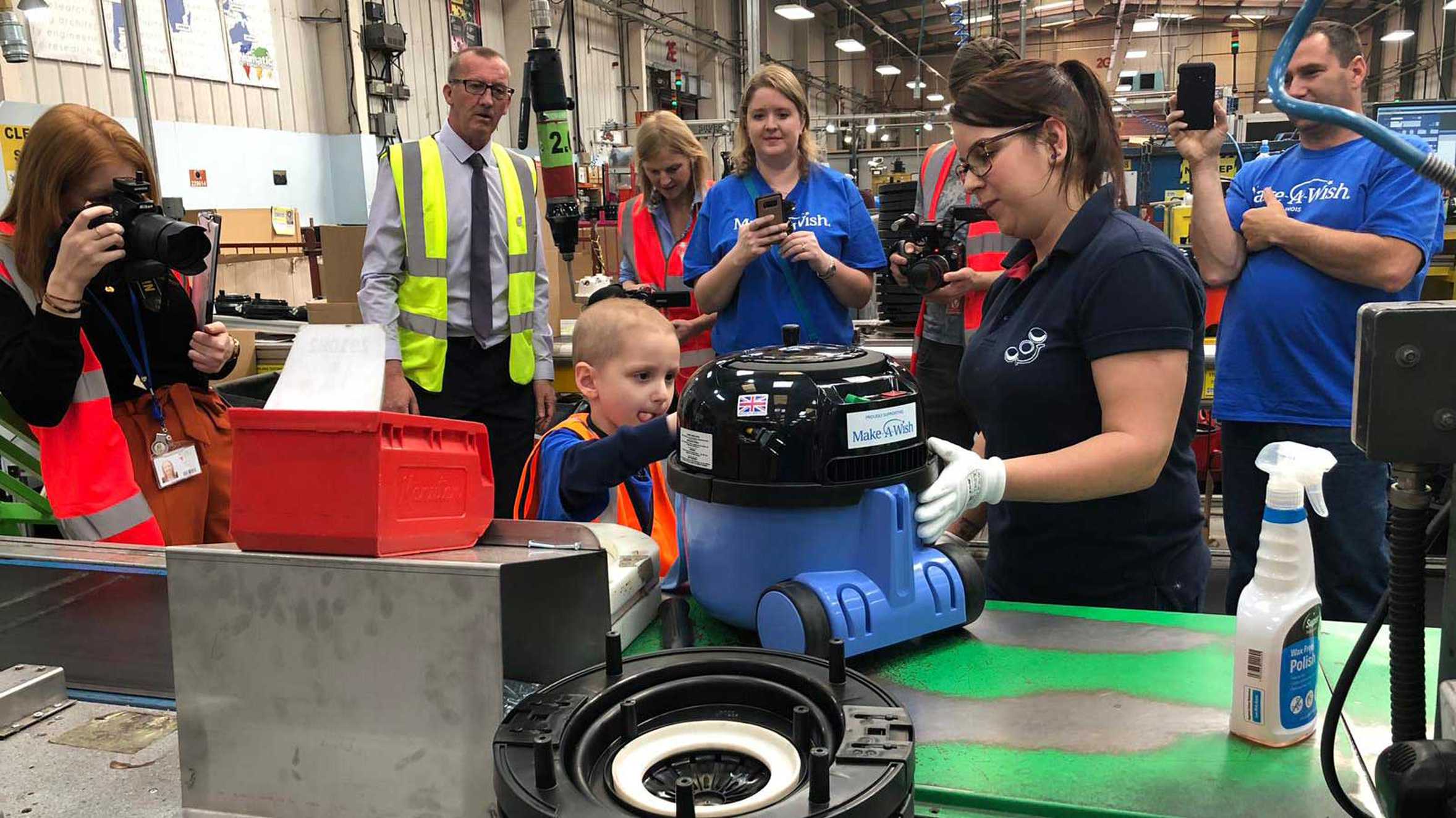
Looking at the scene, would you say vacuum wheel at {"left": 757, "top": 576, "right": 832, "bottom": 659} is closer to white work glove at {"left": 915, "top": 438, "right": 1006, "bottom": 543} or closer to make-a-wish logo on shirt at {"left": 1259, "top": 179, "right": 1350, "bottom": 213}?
white work glove at {"left": 915, "top": 438, "right": 1006, "bottom": 543}

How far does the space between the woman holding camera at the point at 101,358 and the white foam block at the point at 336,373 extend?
93cm

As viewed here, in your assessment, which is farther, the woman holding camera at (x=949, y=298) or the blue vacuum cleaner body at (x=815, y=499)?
the woman holding camera at (x=949, y=298)

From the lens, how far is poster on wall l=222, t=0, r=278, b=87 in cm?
578

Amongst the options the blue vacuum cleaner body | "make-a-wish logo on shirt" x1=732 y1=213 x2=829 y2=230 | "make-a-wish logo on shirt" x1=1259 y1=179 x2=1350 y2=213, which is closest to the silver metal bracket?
the blue vacuum cleaner body

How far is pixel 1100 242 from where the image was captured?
3.98 ft

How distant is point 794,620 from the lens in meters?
0.94

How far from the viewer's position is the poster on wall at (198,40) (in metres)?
5.36

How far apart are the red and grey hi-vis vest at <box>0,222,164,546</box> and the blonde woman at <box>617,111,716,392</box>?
1379 mm

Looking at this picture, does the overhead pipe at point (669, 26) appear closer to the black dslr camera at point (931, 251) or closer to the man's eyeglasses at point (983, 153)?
the black dslr camera at point (931, 251)

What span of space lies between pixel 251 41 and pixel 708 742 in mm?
6482

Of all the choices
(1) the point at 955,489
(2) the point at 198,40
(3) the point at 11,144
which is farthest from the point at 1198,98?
(2) the point at 198,40

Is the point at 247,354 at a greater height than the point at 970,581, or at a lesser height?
greater

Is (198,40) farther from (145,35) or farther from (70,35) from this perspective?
(70,35)

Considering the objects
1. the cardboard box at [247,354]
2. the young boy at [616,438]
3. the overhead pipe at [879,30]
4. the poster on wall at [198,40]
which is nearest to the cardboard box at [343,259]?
the cardboard box at [247,354]
